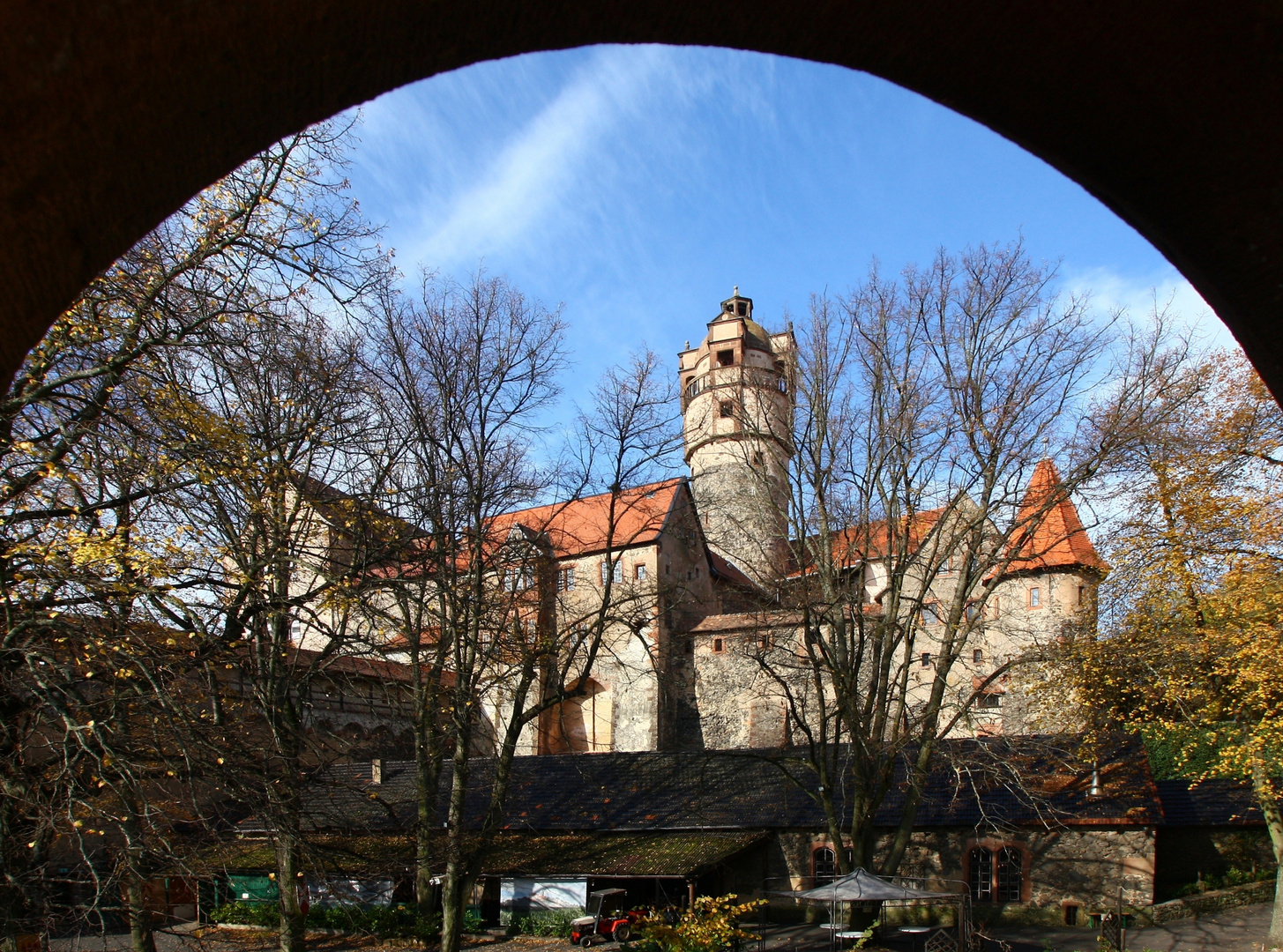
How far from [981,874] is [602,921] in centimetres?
857

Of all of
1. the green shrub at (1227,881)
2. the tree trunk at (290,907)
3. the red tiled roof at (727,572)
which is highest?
the red tiled roof at (727,572)

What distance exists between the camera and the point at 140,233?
2.26m

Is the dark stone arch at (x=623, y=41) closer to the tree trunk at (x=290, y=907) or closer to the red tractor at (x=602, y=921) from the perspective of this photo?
the tree trunk at (x=290, y=907)

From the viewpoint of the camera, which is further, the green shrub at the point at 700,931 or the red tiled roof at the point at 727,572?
the red tiled roof at the point at 727,572

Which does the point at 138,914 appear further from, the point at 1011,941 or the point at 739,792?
the point at 739,792

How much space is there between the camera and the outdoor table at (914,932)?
651 inches

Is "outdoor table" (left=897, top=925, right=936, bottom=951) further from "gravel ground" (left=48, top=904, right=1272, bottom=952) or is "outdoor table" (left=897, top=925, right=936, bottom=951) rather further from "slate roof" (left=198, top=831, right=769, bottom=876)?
"slate roof" (left=198, top=831, right=769, bottom=876)

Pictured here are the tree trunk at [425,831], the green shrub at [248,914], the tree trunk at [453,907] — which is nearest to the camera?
the tree trunk at [425,831]

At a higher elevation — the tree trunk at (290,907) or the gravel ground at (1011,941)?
the tree trunk at (290,907)

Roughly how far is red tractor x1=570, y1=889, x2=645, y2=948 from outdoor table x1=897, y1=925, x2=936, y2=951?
541 cm

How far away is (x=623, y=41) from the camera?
260 cm

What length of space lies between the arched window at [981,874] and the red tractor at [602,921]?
7745 mm

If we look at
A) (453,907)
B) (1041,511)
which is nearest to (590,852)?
(453,907)

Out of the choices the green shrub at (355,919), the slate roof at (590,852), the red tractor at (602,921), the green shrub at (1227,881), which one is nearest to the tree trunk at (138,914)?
the green shrub at (355,919)
